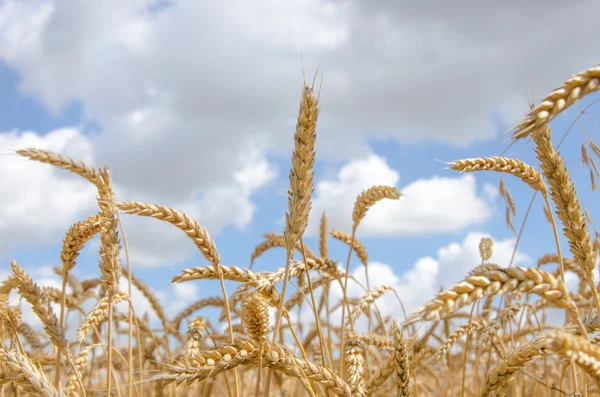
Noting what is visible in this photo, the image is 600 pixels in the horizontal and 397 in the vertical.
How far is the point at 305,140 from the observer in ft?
6.86

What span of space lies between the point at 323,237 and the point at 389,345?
179cm

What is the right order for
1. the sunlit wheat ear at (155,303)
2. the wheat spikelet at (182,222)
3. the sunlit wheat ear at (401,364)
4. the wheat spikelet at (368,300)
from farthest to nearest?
the sunlit wheat ear at (155,303) → the wheat spikelet at (368,300) → the wheat spikelet at (182,222) → the sunlit wheat ear at (401,364)

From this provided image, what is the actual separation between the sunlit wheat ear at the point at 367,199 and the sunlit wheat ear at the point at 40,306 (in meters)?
1.90

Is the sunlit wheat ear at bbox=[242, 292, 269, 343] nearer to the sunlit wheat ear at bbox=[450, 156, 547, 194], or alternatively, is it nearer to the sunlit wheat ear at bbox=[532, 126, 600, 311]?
the sunlit wheat ear at bbox=[450, 156, 547, 194]

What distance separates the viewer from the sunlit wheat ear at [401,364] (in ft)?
7.61

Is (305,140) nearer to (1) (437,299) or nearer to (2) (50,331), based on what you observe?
(1) (437,299)

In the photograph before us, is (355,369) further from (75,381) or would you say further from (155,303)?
(155,303)

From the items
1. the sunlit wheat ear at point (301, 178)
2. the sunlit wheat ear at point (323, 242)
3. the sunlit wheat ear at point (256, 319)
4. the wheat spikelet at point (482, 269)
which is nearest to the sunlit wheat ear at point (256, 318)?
the sunlit wheat ear at point (256, 319)

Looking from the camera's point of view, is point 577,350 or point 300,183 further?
point 300,183


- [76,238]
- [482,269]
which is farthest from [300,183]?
[76,238]

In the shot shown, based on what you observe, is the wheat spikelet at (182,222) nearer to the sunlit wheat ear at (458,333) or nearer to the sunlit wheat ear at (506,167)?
the sunlit wheat ear at (506,167)

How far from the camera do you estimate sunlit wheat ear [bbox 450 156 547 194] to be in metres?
2.62

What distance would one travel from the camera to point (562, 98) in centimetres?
152

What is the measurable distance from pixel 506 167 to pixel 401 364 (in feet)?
3.43
